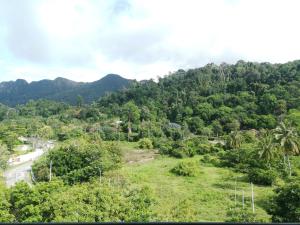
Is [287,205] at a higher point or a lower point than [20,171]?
higher

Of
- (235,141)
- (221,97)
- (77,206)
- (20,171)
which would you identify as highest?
(221,97)

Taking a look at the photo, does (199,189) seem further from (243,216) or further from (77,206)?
(77,206)

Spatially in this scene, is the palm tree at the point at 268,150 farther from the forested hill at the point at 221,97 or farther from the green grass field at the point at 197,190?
the forested hill at the point at 221,97

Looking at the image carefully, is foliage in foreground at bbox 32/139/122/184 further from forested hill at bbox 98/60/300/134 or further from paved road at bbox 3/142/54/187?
→ forested hill at bbox 98/60/300/134

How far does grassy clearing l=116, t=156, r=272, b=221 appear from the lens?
1008 inches

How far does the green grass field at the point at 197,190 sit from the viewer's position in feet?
80.4

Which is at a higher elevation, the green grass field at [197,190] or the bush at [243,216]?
the bush at [243,216]

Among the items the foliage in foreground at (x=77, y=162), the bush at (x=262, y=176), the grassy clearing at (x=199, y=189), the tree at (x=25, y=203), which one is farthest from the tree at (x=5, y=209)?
the bush at (x=262, y=176)

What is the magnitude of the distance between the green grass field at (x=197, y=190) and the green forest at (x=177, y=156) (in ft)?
0.30

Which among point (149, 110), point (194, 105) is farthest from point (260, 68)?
point (149, 110)

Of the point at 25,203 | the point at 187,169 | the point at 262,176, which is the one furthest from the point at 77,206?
the point at 262,176

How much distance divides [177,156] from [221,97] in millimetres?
33059

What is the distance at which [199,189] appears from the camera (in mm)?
32781

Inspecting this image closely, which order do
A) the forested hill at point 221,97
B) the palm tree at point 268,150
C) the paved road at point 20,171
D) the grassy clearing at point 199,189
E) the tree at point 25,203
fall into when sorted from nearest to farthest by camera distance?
the tree at point 25,203, the grassy clearing at point 199,189, the palm tree at point 268,150, the paved road at point 20,171, the forested hill at point 221,97
